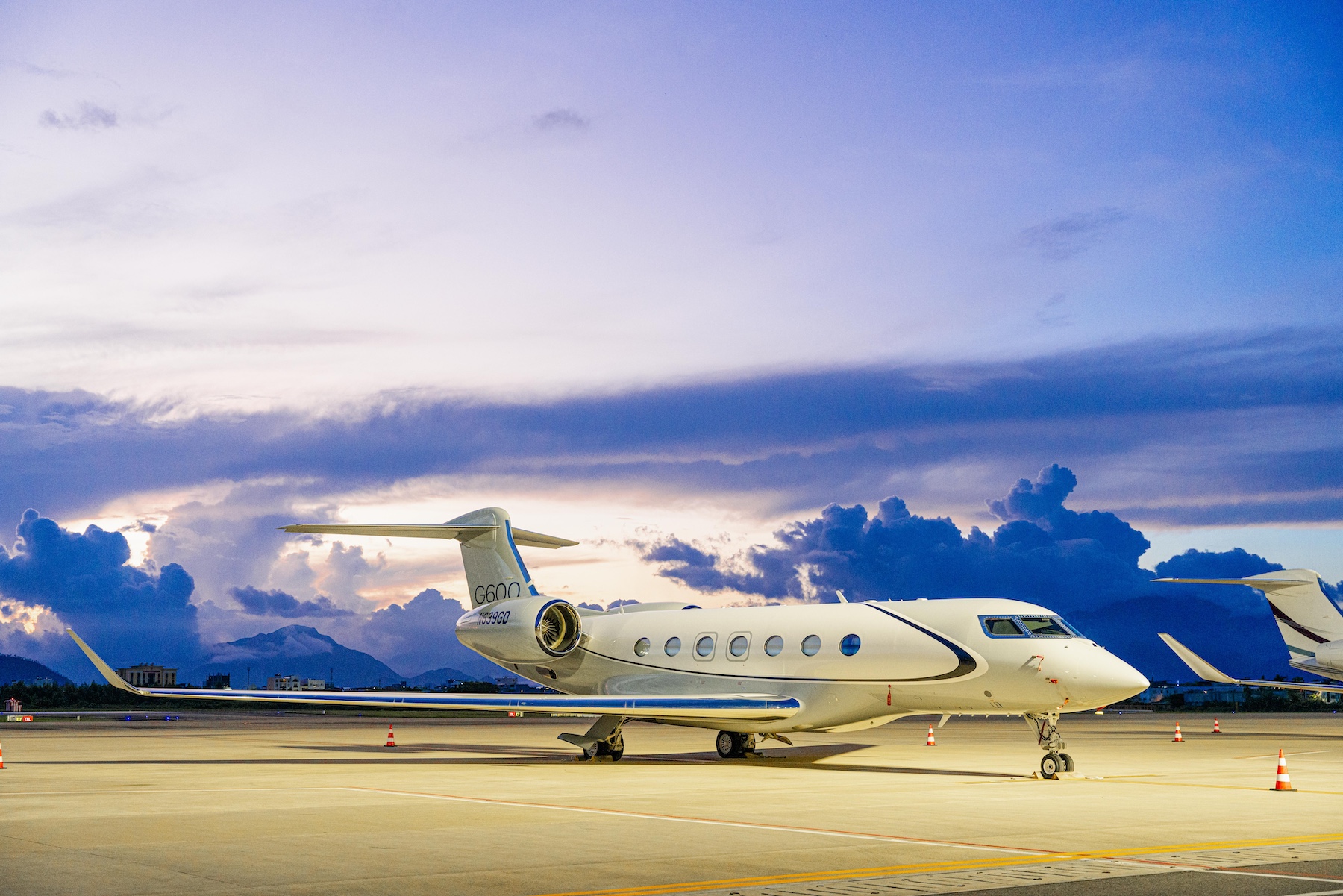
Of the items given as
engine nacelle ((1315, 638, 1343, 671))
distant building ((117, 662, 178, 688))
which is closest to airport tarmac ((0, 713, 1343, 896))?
engine nacelle ((1315, 638, 1343, 671))

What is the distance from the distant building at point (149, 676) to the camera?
10650 cm

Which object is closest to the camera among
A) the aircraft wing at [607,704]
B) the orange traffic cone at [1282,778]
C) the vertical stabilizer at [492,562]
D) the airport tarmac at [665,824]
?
the airport tarmac at [665,824]

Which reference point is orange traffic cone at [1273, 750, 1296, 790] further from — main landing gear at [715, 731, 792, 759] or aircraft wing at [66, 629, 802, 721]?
main landing gear at [715, 731, 792, 759]

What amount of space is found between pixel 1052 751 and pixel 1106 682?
144 cm

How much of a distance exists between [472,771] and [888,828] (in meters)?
10.9

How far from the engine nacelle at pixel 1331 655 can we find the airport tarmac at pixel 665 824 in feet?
33.3

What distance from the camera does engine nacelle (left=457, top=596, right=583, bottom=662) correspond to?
1124 inches

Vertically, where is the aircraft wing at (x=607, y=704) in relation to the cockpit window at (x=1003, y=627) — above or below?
below

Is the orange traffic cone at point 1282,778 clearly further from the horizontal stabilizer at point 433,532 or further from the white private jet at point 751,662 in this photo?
the horizontal stabilizer at point 433,532

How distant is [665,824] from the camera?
13.8m

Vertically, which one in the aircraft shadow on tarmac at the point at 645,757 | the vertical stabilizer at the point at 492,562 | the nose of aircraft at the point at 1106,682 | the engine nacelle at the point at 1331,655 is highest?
the vertical stabilizer at the point at 492,562

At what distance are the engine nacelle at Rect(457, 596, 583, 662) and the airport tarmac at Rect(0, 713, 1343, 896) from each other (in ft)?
7.75

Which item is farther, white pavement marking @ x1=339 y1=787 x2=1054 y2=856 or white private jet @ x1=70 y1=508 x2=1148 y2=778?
white private jet @ x1=70 y1=508 x2=1148 y2=778

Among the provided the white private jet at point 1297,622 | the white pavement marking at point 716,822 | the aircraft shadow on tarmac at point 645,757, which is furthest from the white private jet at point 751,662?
the white private jet at point 1297,622
